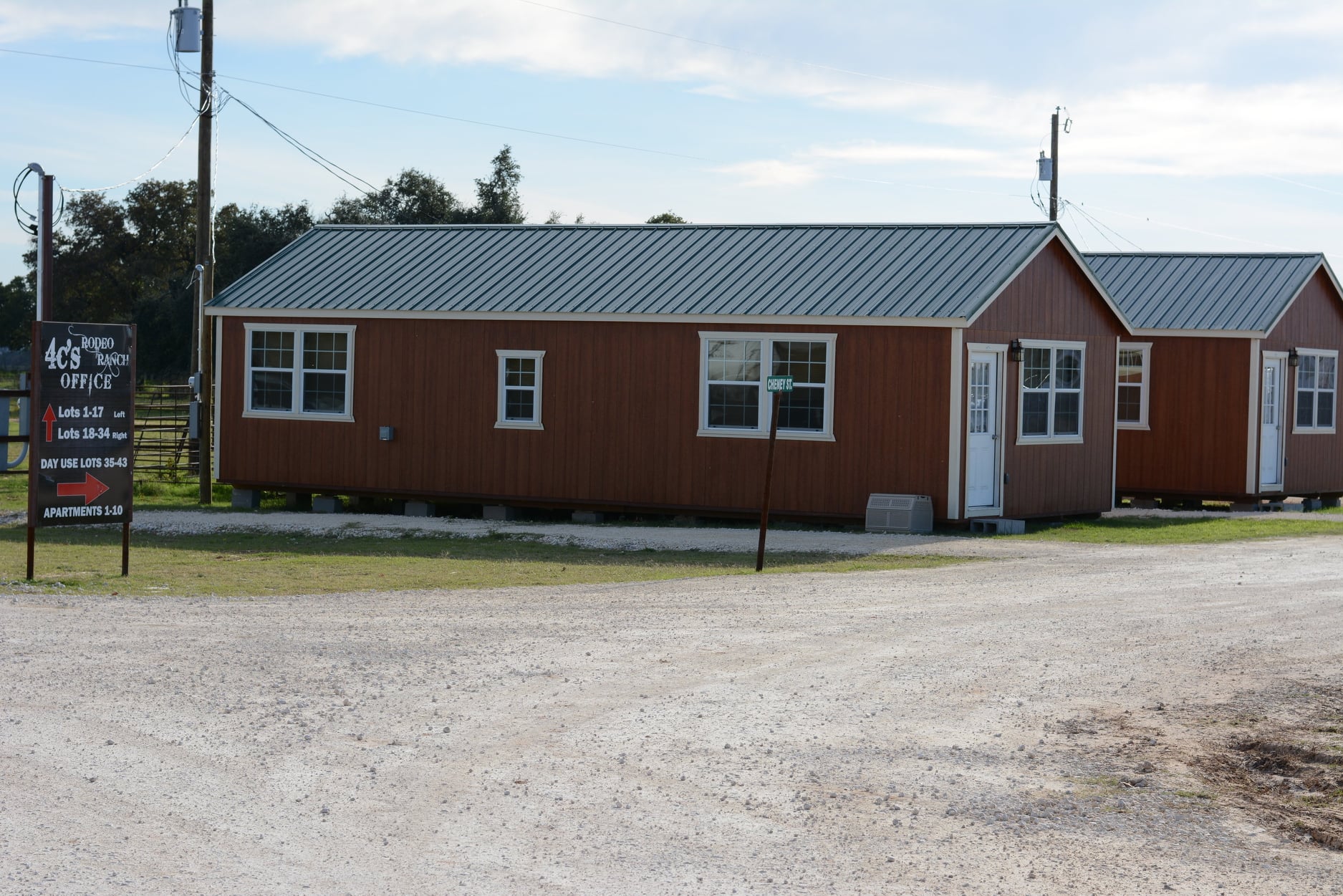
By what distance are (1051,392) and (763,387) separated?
4.09m

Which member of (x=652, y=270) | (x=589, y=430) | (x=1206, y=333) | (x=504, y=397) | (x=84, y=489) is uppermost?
(x=652, y=270)

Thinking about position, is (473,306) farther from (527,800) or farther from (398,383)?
(527,800)

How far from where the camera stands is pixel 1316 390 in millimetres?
25938

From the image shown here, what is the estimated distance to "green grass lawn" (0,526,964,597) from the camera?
13.6m

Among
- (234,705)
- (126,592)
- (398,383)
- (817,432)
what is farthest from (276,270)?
(234,705)

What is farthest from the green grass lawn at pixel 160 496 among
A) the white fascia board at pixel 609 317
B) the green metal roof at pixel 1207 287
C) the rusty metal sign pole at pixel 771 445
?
the green metal roof at pixel 1207 287

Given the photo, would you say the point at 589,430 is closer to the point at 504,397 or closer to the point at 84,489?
the point at 504,397

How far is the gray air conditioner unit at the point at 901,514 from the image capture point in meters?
19.0

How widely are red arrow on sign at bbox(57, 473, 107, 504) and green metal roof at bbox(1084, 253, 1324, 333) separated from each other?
16.7 meters

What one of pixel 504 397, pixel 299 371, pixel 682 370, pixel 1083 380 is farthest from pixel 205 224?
pixel 1083 380

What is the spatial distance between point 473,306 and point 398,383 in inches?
63.7

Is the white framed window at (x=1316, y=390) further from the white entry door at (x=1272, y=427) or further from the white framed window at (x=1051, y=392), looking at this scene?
the white framed window at (x=1051, y=392)

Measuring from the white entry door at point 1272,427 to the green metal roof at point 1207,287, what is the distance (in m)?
0.89

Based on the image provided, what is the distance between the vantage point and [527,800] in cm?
639
